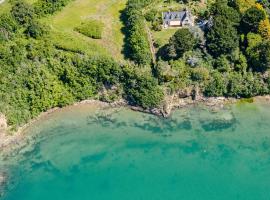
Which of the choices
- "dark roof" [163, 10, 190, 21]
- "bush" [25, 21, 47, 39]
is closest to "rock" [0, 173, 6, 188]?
"bush" [25, 21, 47, 39]

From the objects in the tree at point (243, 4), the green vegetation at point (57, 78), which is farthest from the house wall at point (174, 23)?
the green vegetation at point (57, 78)

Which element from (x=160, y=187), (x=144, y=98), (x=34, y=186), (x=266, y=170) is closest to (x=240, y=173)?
(x=266, y=170)

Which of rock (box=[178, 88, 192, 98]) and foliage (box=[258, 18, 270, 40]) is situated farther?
foliage (box=[258, 18, 270, 40])

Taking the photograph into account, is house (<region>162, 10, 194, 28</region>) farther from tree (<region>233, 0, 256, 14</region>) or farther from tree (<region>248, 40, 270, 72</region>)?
tree (<region>248, 40, 270, 72</region>)

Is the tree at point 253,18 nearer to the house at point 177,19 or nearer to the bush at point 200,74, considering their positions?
the house at point 177,19

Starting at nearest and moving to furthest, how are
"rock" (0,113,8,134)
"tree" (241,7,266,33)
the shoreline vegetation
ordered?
1. "rock" (0,113,8,134)
2. the shoreline vegetation
3. "tree" (241,7,266,33)

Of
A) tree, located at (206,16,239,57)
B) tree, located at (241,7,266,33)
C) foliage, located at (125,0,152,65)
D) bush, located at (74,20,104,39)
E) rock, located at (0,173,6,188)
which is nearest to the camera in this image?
rock, located at (0,173,6,188)

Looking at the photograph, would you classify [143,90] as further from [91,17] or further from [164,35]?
[91,17]

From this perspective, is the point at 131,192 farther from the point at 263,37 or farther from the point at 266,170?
the point at 263,37
